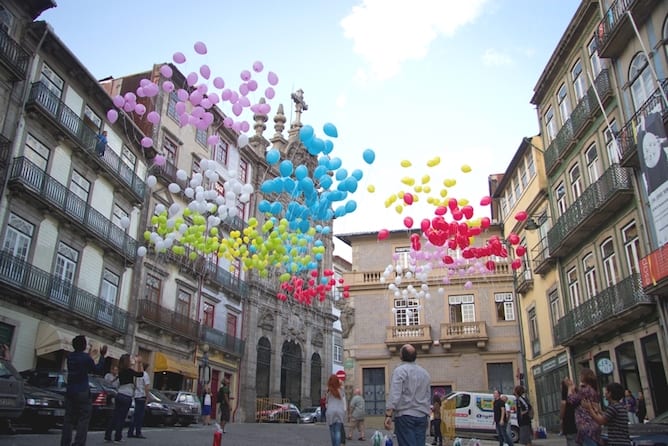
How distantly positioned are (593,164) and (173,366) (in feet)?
62.8

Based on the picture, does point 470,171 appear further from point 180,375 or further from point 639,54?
point 180,375

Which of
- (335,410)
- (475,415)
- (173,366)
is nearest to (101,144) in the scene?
(173,366)

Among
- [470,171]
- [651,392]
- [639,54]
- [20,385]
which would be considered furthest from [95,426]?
[639,54]

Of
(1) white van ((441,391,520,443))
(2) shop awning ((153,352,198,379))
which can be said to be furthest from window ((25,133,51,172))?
(1) white van ((441,391,520,443))

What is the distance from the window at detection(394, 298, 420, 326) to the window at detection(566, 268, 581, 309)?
10.1 metres

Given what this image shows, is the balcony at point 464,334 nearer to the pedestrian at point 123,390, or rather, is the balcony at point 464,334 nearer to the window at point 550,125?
the window at point 550,125

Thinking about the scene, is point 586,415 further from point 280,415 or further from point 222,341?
point 280,415

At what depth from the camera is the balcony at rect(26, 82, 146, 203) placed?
19812mm

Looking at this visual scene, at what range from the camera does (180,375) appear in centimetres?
2733

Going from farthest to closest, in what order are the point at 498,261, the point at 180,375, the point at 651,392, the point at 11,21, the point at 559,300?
the point at 498,261, the point at 180,375, the point at 559,300, the point at 11,21, the point at 651,392

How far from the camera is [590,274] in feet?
65.1

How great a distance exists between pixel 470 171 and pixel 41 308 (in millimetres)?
14899

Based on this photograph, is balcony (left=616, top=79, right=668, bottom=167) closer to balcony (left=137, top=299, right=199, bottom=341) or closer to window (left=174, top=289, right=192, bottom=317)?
balcony (left=137, top=299, right=199, bottom=341)

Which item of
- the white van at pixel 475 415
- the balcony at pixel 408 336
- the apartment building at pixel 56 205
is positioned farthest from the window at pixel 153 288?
the white van at pixel 475 415
